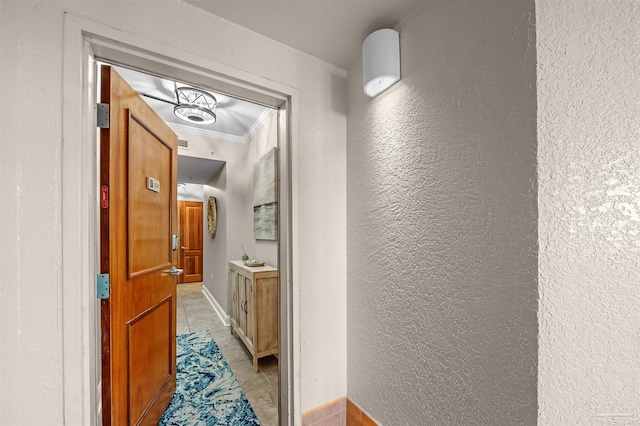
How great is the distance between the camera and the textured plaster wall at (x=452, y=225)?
0.88 m

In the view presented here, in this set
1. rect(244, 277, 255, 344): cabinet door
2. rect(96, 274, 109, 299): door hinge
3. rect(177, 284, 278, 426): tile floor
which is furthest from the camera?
rect(244, 277, 255, 344): cabinet door

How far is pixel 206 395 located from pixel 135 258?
1358mm

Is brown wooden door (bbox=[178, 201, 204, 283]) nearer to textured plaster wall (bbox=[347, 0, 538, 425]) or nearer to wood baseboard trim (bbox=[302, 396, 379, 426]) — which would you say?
wood baseboard trim (bbox=[302, 396, 379, 426])

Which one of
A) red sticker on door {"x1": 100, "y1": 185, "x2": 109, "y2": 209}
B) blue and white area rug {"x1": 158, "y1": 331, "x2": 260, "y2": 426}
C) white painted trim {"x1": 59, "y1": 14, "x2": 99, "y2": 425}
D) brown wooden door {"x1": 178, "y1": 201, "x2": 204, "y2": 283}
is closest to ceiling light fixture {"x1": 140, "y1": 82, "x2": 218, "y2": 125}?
white painted trim {"x1": 59, "y1": 14, "x2": 99, "y2": 425}

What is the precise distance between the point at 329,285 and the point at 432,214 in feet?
2.67

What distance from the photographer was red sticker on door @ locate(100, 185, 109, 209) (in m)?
1.19

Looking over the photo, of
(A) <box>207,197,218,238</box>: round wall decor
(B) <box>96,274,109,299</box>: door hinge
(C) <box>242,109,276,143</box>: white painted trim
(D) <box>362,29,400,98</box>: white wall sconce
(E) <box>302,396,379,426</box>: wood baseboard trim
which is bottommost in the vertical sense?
(E) <box>302,396,379,426</box>: wood baseboard trim

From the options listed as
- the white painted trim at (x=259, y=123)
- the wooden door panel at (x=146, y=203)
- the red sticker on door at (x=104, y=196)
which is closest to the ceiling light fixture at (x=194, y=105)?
the white painted trim at (x=259, y=123)

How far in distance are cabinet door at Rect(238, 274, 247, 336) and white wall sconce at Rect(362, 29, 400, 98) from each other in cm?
219

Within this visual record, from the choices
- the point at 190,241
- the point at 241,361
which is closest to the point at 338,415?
the point at 241,361

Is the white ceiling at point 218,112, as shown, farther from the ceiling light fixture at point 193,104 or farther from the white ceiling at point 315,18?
the white ceiling at point 315,18

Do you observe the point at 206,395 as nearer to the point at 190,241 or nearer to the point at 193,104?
the point at 193,104

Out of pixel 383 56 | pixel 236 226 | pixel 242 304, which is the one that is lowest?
pixel 242 304

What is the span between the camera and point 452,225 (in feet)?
3.61
